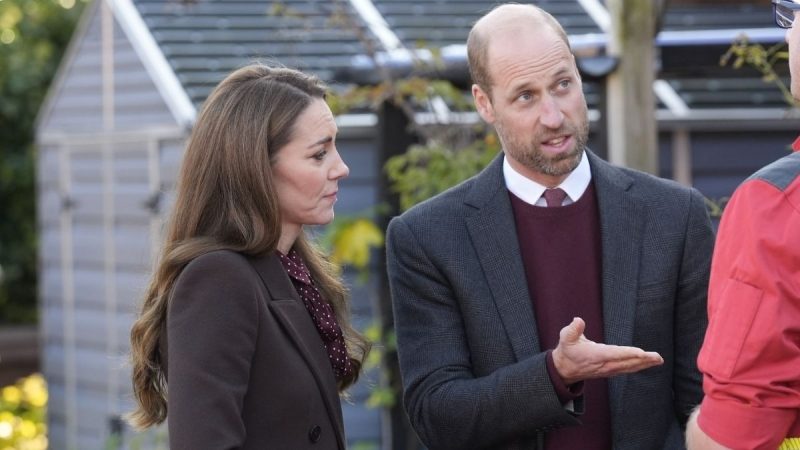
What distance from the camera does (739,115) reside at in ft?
24.7

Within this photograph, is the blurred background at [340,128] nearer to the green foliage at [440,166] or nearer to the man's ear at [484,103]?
the green foliage at [440,166]

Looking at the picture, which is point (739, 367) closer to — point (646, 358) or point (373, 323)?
point (646, 358)

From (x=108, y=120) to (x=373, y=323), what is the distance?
261 centimetres

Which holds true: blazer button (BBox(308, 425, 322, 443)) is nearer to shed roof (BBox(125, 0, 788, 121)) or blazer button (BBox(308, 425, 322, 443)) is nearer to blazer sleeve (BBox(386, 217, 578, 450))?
blazer sleeve (BBox(386, 217, 578, 450))

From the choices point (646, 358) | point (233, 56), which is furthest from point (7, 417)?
point (646, 358)

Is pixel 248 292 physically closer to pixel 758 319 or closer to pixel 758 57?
pixel 758 319

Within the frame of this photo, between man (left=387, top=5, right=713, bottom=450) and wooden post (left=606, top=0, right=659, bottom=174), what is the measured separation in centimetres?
174

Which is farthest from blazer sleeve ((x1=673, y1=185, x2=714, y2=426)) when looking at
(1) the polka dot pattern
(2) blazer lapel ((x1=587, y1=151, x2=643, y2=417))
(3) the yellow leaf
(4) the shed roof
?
(4) the shed roof

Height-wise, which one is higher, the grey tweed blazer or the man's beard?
the man's beard

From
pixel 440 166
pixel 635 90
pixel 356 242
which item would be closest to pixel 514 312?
pixel 635 90

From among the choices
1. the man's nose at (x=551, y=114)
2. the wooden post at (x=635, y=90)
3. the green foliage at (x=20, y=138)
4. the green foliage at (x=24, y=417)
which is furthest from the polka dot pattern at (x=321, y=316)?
the green foliage at (x=20, y=138)

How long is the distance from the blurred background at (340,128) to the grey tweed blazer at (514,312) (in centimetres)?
195

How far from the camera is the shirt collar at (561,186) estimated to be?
314 centimetres

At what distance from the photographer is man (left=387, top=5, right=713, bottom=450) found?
117 inches
